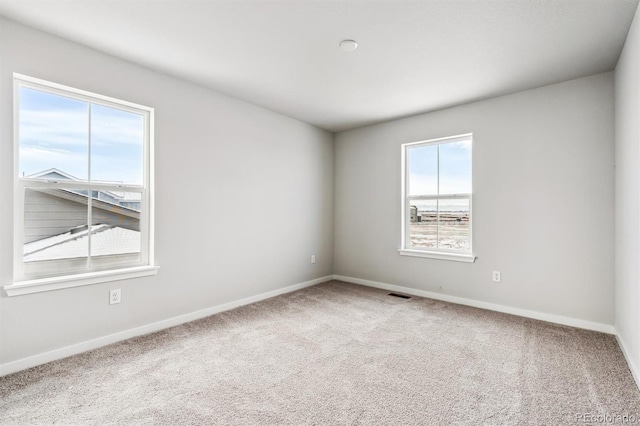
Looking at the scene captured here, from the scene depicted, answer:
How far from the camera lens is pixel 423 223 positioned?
4.29 metres

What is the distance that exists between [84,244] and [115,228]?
0.26m

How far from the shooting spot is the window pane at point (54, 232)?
91.8 inches

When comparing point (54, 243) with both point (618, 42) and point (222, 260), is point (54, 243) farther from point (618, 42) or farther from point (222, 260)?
point (618, 42)

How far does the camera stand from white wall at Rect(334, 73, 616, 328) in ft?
9.69

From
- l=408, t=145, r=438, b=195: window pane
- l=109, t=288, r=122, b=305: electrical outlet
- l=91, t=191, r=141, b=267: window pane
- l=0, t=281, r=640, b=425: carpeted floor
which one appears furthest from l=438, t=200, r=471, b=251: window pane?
l=109, t=288, r=122, b=305: electrical outlet

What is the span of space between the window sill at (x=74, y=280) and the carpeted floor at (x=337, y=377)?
0.56 m

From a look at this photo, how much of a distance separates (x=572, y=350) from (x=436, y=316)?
1.16 metres

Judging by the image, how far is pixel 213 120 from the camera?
3.43 meters

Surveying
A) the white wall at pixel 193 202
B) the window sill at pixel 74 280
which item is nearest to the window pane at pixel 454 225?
the white wall at pixel 193 202

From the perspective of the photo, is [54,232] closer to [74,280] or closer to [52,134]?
[74,280]

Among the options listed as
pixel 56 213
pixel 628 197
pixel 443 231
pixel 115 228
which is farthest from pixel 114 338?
pixel 628 197

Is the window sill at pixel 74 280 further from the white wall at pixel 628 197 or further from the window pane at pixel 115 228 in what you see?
the white wall at pixel 628 197

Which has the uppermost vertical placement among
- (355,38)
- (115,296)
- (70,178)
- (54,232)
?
(355,38)

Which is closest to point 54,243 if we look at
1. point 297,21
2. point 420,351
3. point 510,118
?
point 297,21
